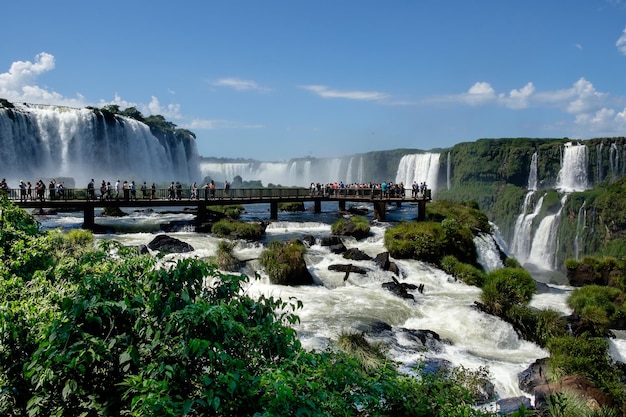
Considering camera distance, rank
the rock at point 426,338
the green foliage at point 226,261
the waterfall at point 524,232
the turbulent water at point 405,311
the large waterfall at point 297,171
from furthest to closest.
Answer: the large waterfall at point 297,171 → the waterfall at point 524,232 → the green foliage at point 226,261 → the rock at point 426,338 → the turbulent water at point 405,311

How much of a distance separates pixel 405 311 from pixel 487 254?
13357 mm

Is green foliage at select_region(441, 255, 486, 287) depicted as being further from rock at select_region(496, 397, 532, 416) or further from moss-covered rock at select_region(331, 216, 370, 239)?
rock at select_region(496, 397, 532, 416)

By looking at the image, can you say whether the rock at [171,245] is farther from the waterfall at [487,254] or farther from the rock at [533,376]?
the waterfall at [487,254]

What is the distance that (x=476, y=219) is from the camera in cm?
3494

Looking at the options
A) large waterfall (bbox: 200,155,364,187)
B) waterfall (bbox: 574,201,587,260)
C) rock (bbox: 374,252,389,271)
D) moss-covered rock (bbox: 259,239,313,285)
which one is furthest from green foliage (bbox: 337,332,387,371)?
large waterfall (bbox: 200,155,364,187)

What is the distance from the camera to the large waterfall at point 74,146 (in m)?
49.8

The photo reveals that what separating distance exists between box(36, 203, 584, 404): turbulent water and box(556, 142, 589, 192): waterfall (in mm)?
42420

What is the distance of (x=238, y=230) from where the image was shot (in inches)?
1116

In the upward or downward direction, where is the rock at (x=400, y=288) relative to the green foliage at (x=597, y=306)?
upward

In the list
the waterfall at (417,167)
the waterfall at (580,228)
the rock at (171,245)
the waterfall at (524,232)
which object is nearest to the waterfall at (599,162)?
the waterfall at (524,232)

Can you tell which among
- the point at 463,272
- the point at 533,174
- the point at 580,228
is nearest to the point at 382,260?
the point at 463,272

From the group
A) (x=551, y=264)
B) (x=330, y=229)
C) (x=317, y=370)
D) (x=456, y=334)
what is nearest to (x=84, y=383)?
(x=317, y=370)

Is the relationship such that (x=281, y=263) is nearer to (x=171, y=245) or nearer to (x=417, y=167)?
(x=171, y=245)

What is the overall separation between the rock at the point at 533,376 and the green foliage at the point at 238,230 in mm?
18048
